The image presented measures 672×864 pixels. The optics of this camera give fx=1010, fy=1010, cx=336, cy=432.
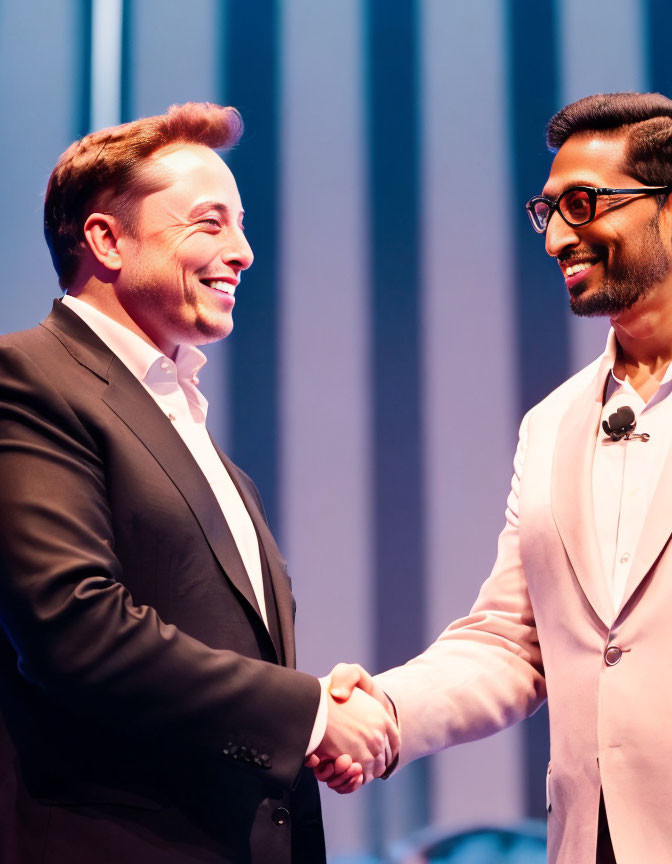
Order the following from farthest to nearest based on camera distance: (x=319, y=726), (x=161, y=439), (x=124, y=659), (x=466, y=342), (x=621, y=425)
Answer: (x=466, y=342) → (x=621, y=425) → (x=161, y=439) → (x=319, y=726) → (x=124, y=659)

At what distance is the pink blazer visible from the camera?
161 centimetres

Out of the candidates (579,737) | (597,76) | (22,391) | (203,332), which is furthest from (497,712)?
(597,76)

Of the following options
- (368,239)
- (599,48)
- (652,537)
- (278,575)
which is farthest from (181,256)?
(599,48)

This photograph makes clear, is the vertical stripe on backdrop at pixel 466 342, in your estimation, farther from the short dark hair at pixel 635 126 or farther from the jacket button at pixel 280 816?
the jacket button at pixel 280 816

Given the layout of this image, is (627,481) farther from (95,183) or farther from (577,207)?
(95,183)

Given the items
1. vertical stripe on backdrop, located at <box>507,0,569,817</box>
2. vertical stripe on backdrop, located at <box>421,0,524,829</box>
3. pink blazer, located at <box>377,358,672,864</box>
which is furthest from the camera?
vertical stripe on backdrop, located at <box>507,0,569,817</box>

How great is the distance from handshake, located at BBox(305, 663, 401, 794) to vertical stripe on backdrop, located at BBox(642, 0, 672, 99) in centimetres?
230

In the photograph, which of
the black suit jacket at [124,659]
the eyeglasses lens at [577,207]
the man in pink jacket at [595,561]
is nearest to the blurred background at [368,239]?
the man in pink jacket at [595,561]

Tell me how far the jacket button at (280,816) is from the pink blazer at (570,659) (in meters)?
0.39

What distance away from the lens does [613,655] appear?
5.47 feet

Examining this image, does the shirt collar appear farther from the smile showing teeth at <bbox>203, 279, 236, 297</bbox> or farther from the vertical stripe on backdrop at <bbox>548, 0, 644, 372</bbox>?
the vertical stripe on backdrop at <bbox>548, 0, 644, 372</bbox>

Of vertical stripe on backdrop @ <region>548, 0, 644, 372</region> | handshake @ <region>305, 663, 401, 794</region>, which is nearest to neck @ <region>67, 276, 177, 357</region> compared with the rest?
handshake @ <region>305, 663, 401, 794</region>

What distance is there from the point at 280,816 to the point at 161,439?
2.16ft

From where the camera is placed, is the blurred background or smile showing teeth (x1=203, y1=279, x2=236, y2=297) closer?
smile showing teeth (x1=203, y1=279, x2=236, y2=297)
